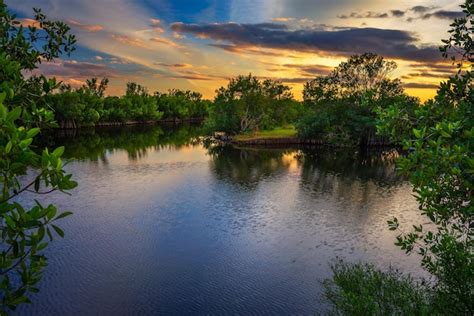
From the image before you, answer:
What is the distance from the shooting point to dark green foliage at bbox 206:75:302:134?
348ft

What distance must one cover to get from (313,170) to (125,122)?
408 feet

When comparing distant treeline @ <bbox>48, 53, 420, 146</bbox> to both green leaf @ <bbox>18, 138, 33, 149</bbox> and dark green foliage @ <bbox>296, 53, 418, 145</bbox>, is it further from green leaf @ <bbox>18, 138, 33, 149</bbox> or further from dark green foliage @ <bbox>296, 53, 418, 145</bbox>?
green leaf @ <bbox>18, 138, 33, 149</bbox>

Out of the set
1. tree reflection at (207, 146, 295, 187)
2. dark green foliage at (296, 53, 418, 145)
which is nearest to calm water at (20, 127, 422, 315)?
tree reflection at (207, 146, 295, 187)

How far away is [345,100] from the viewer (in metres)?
94.7

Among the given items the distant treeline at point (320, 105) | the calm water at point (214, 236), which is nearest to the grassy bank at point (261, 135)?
the distant treeline at point (320, 105)

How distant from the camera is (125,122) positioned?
173000 mm

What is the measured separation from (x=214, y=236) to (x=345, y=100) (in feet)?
224

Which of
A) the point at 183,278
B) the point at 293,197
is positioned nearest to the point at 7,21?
the point at 183,278

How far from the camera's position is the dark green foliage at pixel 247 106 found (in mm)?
105938

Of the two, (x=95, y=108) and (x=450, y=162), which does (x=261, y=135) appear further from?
(x=450, y=162)

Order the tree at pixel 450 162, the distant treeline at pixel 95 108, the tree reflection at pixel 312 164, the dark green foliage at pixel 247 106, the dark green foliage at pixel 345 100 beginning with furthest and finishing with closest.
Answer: the distant treeline at pixel 95 108
the dark green foliage at pixel 247 106
the dark green foliage at pixel 345 100
the tree reflection at pixel 312 164
the tree at pixel 450 162

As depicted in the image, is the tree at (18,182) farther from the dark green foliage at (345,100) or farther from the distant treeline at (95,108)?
the distant treeline at (95,108)

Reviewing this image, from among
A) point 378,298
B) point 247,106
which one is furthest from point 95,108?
point 378,298

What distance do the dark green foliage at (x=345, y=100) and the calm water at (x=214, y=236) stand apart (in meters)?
25.9
